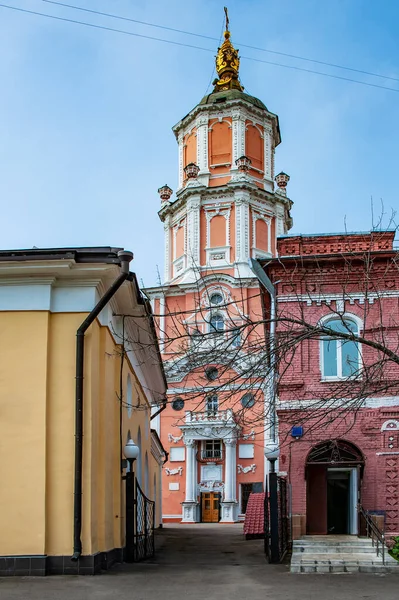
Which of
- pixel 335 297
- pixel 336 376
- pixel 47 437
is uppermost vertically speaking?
pixel 335 297

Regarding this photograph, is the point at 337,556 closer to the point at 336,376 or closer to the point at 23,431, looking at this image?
the point at 336,376

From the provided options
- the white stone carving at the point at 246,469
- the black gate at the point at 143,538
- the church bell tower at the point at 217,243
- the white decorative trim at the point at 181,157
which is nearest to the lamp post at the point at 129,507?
the black gate at the point at 143,538

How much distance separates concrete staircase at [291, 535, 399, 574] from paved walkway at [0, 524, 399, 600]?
1.71ft

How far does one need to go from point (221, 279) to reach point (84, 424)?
36.7 metres

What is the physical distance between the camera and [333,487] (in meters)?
22.5

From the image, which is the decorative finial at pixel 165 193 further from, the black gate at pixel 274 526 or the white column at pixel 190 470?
the black gate at pixel 274 526

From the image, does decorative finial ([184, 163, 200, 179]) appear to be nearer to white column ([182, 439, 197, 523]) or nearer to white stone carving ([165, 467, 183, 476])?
white column ([182, 439, 197, 523])

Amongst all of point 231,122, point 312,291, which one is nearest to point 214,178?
point 231,122

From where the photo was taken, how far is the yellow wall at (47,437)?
1100 cm

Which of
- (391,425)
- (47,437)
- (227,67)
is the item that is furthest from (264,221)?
(47,437)

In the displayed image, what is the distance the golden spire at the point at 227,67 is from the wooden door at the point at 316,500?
1503 inches

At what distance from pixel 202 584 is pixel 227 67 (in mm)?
48951

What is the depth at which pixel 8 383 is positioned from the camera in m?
11.5

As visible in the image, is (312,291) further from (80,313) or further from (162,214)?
(162,214)
